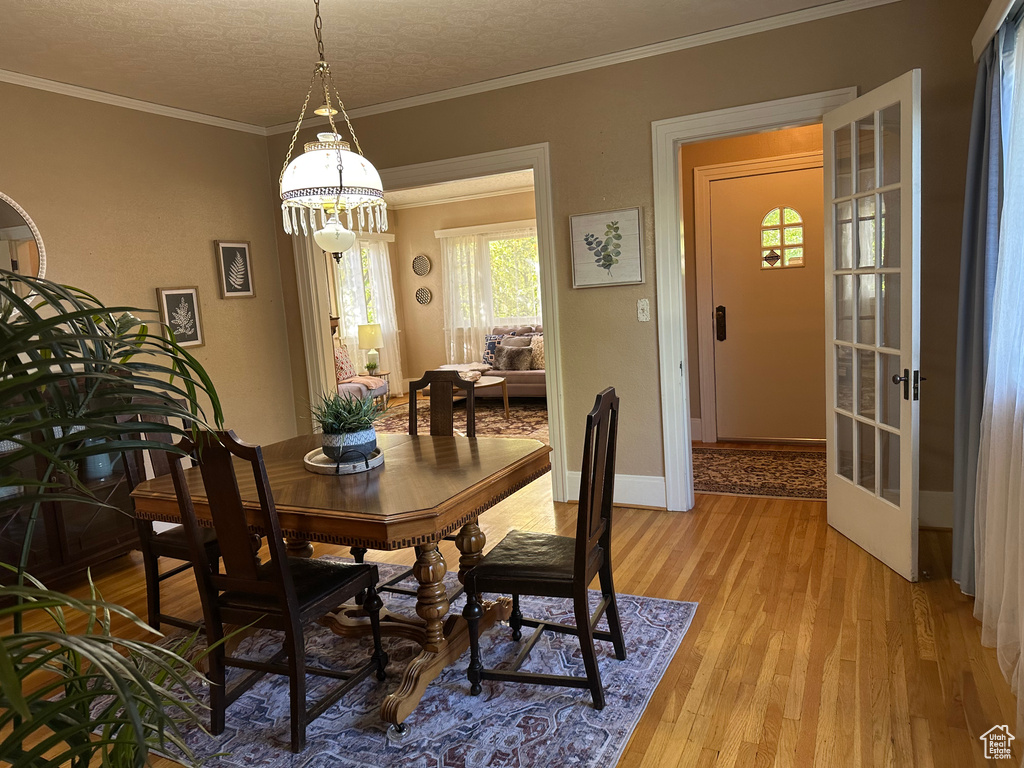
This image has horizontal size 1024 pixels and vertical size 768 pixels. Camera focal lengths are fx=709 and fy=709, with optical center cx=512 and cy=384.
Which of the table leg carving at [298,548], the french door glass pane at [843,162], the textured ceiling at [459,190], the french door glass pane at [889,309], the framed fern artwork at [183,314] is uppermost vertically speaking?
Answer: the textured ceiling at [459,190]

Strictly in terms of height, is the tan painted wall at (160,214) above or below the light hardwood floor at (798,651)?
above

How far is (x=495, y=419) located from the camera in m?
7.65

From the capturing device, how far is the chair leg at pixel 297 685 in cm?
208

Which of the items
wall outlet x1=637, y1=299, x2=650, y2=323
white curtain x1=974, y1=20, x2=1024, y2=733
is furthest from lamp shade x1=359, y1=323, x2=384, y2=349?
white curtain x1=974, y1=20, x2=1024, y2=733

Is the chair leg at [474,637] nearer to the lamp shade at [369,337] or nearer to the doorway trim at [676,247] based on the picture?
the doorway trim at [676,247]

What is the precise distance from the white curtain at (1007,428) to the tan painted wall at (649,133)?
3.18 feet

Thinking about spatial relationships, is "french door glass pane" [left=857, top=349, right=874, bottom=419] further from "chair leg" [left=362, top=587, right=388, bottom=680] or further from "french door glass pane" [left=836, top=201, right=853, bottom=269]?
"chair leg" [left=362, top=587, right=388, bottom=680]

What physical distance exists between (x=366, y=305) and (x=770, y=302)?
18.8ft

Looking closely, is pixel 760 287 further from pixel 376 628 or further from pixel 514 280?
pixel 514 280

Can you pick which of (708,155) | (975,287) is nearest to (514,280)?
(708,155)

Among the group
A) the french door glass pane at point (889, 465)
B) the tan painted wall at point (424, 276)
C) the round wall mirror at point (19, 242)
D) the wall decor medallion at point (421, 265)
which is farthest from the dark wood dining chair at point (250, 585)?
the wall decor medallion at point (421, 265)

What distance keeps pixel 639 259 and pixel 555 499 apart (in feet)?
5.07

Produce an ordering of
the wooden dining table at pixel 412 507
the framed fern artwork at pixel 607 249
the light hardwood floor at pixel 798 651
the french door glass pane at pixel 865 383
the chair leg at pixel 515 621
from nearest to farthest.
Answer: the light hardwood floor at pixel 798 651 → the wooden dining table at pixel 412 507 → the chair leg at pixel 515 621 → the french door glass pane at pixel 865 383 → the framed fern artwork at pixel 607 249

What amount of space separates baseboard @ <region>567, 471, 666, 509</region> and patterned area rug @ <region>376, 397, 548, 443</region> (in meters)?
2.03
